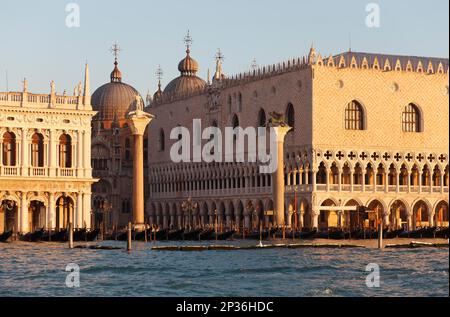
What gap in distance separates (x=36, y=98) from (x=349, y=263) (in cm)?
2595

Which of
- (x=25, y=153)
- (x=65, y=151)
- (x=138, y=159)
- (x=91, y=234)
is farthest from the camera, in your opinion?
(x=138, y=159)

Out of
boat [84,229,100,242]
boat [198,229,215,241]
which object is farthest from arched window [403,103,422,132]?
boat [84,229,100,242]

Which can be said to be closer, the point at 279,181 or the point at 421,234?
the point at 421,234

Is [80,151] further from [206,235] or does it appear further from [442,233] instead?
[442,233]

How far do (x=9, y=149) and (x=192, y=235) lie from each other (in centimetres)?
1005

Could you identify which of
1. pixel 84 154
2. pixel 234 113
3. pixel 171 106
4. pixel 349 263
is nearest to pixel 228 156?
pixel 234 113

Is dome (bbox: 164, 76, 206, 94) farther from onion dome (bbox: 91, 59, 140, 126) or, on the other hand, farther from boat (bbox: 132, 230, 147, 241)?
boat (bbox: 132, 230, 147, 241)

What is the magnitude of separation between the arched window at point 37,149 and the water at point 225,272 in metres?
11.8

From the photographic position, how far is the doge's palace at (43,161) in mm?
59469

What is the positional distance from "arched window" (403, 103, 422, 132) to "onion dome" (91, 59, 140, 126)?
2921 centimetres

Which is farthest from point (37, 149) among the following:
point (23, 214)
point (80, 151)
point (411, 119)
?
point (411, 119)

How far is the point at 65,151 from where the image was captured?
61281 millimetres

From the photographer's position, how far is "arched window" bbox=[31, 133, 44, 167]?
198 feet
